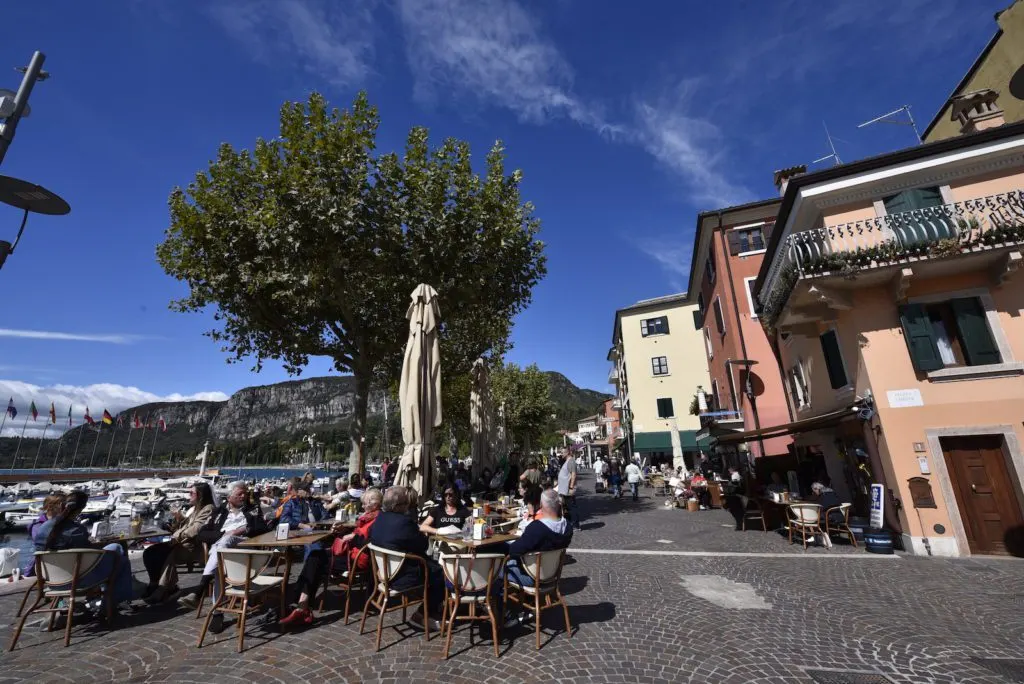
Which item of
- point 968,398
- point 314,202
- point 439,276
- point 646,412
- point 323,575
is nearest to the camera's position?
point 323,575

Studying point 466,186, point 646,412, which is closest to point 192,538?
point 466,186

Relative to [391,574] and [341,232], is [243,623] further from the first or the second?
[341,232]

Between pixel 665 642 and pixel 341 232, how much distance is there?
37.2 ft

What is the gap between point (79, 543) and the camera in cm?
523

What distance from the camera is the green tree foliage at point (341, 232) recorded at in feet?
39.8

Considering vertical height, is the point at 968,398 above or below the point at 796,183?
below

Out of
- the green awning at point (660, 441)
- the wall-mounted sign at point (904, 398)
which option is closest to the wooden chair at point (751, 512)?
the wall-mounted sign at point (904, 398)

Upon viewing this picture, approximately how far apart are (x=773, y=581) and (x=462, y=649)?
508 cm

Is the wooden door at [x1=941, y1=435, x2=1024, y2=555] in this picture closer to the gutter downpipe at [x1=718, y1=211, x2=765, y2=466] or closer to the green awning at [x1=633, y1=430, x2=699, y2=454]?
the gutter downpipe at [x1=718, y1=211, x2=765, y2=466]

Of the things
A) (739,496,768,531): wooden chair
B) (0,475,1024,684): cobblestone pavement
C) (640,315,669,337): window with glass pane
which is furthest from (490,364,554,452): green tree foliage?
(0,475,1024,684): cobblestone pavement

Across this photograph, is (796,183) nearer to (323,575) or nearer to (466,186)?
(466,186)

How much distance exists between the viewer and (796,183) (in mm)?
11125

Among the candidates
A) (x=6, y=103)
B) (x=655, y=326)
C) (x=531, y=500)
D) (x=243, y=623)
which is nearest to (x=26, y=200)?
(x=6, y=103)

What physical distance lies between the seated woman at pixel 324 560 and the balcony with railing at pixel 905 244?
1015cm
